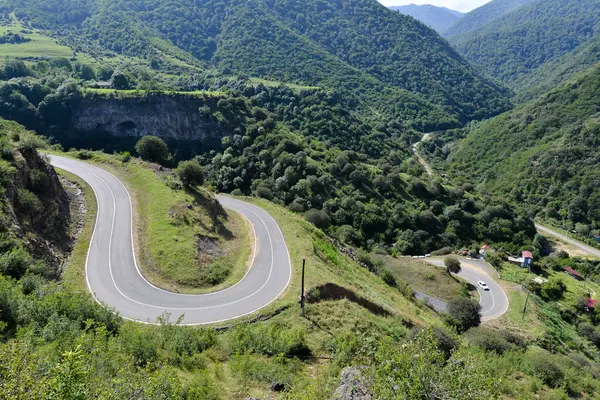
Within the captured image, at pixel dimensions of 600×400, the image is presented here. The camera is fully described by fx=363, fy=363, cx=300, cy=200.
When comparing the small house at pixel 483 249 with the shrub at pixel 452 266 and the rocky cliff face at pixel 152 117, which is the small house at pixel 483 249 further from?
the rocky cliff face at pixel 152 117

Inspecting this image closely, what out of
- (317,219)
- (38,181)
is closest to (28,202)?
(38,181)

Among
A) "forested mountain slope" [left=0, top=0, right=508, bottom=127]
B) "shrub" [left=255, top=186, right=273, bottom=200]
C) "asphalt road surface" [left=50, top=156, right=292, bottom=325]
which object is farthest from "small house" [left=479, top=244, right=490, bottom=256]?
"forested mountain slope" [left=0, top=0, right=508, bottom=127]

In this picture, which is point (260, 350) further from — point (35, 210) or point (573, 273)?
point (573, 273)

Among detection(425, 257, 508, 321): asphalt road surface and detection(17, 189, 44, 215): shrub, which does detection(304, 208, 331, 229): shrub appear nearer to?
detection(425, 257, 508, 321): asphalt road surface

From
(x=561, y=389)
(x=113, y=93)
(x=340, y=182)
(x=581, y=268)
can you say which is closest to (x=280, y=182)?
(x=340, y=182)

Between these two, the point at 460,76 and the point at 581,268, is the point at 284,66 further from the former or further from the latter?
the point at 581,268

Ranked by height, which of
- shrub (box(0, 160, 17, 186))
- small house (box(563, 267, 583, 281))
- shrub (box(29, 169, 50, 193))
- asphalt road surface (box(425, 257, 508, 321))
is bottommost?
asphalt road surface (box(425, 257, 508, 321))

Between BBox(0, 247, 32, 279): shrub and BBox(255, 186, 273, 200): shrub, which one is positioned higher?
BBox(0, 247, 32, 279): shrub
